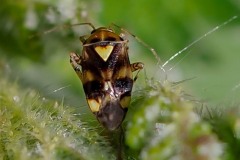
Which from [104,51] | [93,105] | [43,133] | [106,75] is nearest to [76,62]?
[104,51]

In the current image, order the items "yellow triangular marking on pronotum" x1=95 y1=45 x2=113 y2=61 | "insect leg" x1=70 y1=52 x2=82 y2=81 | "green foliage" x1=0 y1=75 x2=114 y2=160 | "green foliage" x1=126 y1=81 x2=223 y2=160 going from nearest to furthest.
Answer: "green foliage" x1=126 y1=81 x2=223 y2=160
"green foliage" x1=0 y1=75 x2=114 y2=160
"yellow triangular marking on pronotum" x1=95 y1=45 x2=113 y2=61
"insect leg" x1=70 y1=52 x2=82 y2=81

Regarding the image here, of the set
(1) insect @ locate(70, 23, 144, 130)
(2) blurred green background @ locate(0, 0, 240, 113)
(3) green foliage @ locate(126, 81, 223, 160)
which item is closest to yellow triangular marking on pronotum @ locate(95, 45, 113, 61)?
(1) insect @ locate(70, 23, 144, 130)

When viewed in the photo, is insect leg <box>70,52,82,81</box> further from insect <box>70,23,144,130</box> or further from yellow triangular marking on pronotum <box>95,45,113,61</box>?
yellow triangular marking on pronotum <box>95,45,113,61</box>

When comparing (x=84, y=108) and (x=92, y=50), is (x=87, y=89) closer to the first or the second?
(x=84, y=108)

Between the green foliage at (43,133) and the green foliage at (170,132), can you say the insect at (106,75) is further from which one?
the green foliage at (170,132)

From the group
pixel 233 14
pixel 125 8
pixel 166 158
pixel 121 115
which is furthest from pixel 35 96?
pixel 233 14

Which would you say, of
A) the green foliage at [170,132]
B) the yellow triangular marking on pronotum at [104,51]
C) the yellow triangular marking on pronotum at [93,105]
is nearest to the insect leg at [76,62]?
the yellow triangular marking on pronotum at [104,51]

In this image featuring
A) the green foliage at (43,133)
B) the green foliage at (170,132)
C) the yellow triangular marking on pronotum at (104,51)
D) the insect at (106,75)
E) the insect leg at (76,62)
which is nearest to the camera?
the green foliage at (170,132)

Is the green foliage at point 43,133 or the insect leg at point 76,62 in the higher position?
the green foliage at point 43,133
